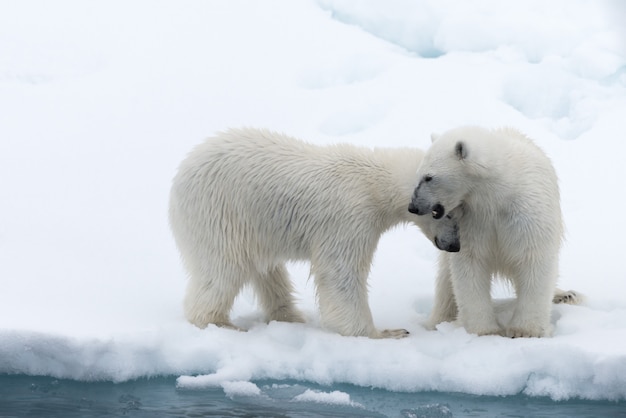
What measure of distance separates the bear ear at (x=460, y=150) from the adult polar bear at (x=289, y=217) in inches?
17.9

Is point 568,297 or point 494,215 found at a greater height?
point 494,215

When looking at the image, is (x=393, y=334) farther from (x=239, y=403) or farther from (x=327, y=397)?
(x=239, y=403)

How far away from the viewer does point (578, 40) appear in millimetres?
10336

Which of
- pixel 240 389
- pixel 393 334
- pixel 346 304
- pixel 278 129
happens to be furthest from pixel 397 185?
pixel 278 129

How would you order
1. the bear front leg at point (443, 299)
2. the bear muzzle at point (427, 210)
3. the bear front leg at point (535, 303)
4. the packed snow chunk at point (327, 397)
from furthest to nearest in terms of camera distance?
the bear front leg at point (443, 299), the bear front leg at point (535, 303), the bear muzzle at point (427, 210), the packed snow chunk at point (327, 397)

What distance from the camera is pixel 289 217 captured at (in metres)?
5.66

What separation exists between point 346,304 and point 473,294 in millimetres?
697

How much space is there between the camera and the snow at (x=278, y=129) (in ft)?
16.3

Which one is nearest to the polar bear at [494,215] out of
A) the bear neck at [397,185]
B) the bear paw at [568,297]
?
the bear neck at [397,185]


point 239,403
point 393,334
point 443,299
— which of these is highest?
point 443,299

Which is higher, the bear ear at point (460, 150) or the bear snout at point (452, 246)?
the bear ear at point (460, 150)

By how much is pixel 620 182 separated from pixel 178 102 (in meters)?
4.13

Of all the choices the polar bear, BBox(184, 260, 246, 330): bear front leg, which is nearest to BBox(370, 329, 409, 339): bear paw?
the polar bear

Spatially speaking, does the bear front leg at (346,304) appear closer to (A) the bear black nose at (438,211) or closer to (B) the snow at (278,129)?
(B) the snow at (278,129)
